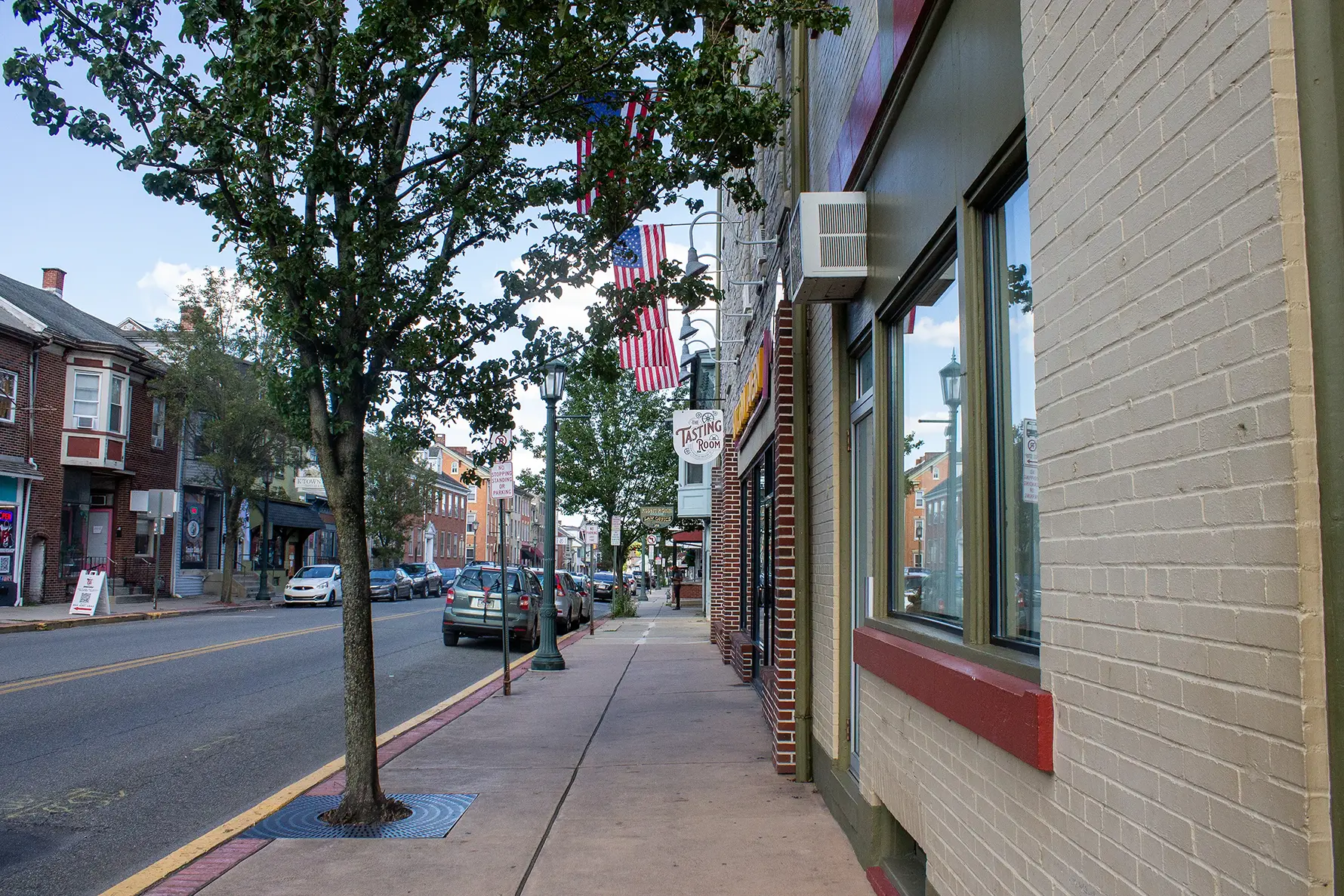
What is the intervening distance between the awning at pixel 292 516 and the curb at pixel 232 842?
119 ft

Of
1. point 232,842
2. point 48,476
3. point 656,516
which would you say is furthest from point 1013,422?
point 48,476

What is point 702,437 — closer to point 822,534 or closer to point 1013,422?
point 822,534

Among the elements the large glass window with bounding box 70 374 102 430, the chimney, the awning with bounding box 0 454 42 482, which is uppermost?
the chimney

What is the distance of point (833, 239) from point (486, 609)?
47.3 ft

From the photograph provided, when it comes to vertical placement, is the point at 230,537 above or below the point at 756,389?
below

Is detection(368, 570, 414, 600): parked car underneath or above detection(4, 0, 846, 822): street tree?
underneath

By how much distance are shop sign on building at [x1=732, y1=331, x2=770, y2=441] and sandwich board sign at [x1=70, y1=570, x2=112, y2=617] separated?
61.9 ft

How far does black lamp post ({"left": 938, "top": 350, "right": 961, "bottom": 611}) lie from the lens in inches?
164

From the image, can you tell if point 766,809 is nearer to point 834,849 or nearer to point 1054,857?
point 834,849

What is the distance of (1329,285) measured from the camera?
5.71ft

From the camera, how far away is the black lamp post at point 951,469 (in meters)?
4.18

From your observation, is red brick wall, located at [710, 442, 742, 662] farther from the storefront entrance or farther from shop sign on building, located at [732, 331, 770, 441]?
shop sign on building, located at [732, 331, 770, 441]

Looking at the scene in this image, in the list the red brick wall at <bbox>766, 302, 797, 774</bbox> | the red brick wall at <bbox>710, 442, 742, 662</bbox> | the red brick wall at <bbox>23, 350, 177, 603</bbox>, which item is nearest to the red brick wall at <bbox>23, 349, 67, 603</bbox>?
the red brick wall at <bbox>23, 350, 177, 603</bbox>

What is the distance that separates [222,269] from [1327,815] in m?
35.2
